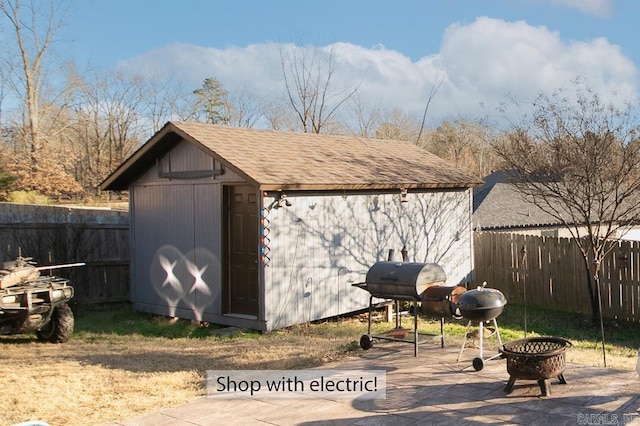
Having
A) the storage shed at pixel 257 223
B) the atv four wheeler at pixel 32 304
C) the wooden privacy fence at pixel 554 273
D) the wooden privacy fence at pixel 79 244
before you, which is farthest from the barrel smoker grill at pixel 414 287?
the wooden privacy fence at pixel 79 244

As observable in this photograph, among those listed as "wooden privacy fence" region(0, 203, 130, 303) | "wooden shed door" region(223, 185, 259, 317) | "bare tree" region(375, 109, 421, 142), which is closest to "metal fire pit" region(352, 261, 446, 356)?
"wooden shed door" region(223, 185, 259, 317)

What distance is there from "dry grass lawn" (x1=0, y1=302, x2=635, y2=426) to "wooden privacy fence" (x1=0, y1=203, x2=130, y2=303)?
156cm

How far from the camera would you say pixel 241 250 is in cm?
1081

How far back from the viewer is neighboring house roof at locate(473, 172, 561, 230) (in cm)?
1969

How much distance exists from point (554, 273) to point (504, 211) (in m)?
7.04

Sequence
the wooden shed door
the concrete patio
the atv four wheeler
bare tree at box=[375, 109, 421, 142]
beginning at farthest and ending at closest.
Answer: bare tree at box=[375, 109, 421, 142]
the wooden shed door
the atv four wheeler
the concrete patio

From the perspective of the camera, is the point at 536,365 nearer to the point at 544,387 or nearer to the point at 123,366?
the point at 544,387

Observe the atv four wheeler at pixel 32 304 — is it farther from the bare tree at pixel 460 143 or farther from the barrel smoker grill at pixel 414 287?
the bare tree at pixel 460 143

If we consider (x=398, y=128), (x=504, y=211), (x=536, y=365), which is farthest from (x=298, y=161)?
(x=398, y=128)

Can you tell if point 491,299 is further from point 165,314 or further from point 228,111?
point 228,111

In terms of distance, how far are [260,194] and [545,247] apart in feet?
24.3

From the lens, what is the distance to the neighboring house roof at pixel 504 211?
64.6ft

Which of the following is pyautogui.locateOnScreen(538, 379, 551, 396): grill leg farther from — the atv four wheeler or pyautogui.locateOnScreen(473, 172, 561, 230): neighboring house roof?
pyautogui.locateOnScreen(473, 172, 561, 230): neighboring house roof

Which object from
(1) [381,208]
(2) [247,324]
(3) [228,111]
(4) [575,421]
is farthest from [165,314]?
(3) [228,111]
